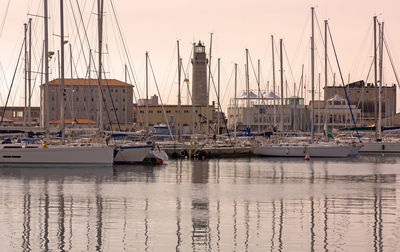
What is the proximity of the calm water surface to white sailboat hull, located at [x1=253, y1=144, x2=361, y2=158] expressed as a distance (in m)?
23.0

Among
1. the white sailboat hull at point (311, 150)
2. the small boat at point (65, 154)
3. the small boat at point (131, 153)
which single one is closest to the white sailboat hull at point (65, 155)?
the small boat at point (65, 154)

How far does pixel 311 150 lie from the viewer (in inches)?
2985

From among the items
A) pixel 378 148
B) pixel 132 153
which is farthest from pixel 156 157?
pixel 378 148

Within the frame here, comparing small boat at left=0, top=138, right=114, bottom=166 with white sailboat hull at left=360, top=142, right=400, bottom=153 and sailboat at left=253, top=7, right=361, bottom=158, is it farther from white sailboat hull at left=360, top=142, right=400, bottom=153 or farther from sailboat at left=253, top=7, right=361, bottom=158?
white sailboat hull at left=360, top=142, right=400, bottom=153

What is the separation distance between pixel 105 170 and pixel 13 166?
26.2 ft

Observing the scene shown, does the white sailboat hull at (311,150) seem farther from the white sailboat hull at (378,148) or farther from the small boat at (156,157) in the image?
the small boat at (156,157)

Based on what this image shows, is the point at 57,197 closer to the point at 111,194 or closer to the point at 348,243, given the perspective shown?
the point at 111,194

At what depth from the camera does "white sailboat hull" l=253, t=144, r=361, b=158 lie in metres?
75.8

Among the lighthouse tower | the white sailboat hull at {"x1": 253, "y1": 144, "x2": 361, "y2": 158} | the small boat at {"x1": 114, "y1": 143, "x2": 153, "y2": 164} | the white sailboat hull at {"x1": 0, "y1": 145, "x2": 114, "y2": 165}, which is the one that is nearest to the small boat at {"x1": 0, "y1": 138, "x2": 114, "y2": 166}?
the white sailboat hull at {"x1": 0, "y1": 145, "x2": 114, "y2": 165}

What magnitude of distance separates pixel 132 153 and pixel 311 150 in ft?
75.7

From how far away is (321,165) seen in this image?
64.1 m

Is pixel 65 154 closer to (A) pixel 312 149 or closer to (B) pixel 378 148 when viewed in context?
(A) pixel 312 149

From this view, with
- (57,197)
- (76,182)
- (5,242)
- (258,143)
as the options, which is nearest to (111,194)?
(57,197)

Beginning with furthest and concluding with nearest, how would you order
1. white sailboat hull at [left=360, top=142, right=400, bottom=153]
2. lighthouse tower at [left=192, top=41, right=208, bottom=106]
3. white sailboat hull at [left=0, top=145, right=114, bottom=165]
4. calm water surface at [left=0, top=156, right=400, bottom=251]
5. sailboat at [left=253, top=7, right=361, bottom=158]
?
lighthouse tower at [left=192, top=41, right=208, bottom=106] → white sailboat hull at [left=360, top=142, right=400, bottom=153] → sailboat at [left=253, top=7, right=361, bottom=158] → white sailboat hull at [left=0, top=145, right=114, bottom=165] → calm water surface at [left=0, top=156, right=400, bottom=251]
